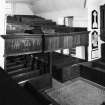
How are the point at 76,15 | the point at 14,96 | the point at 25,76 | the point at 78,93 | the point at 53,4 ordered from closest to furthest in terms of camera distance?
the point at 14,96 → the point at 78,93 → the point at 25,76 → the point at 76,15 → the point at 53,4

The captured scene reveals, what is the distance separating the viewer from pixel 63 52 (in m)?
7.05

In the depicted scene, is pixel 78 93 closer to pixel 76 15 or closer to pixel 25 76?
pixel 25 76

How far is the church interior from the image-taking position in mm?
3537

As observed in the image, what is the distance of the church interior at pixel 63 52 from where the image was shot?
3537 mm

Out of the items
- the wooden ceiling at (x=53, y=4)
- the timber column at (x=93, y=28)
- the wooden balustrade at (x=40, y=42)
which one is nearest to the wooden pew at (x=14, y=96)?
the wooden balustrade at (x=40, y=42)

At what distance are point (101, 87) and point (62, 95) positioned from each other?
1.21 metres

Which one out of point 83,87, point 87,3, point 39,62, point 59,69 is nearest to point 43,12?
point 87,3

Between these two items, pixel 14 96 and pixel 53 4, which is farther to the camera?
pixel 53 4

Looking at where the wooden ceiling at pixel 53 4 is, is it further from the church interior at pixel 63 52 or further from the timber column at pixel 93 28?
the timber column at pixel 93 28

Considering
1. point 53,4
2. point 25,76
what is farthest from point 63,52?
point 25,76

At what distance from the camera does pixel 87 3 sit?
5609 mm

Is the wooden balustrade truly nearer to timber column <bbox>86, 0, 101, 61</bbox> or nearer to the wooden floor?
timber column <bbox>86, 0, 101, 61</bbox>

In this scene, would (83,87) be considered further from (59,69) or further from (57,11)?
(57,11)

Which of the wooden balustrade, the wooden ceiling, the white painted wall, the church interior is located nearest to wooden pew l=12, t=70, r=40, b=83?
the church interior
